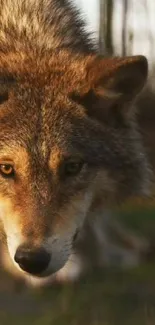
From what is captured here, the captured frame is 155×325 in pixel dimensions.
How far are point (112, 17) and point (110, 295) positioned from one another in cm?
458

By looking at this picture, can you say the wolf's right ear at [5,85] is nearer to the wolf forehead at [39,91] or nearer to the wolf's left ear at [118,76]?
the wolf forehead at [39,91]

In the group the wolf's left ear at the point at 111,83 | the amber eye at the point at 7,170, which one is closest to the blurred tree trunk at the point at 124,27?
the wolf's left ear at the point at 111,83

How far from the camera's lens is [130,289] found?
604 centimetres

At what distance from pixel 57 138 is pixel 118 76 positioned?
0.54 meters

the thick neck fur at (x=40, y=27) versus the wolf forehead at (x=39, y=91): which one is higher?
the thick neck fur at (x=40, y=27)

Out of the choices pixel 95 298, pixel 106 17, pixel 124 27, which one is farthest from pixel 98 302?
pixel 124 27

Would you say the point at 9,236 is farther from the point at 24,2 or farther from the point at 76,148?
the point at 24,2

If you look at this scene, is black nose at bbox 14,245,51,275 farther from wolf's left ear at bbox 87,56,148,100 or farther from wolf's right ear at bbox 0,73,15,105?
wolf's left ear at bbox 87,56,148,100

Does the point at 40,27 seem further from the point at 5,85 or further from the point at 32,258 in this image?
the point at 32,258

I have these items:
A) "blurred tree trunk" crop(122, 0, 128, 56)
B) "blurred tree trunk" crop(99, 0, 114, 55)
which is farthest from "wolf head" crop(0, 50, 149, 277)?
"blurred tree trunk" crop(122, 0, 128, 56)

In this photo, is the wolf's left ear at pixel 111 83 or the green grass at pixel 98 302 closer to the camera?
the wolf's left ear at pixel 111 83

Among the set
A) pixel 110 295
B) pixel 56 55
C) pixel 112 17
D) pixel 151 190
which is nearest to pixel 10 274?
pixel 110 295

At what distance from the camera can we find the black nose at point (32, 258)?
160 inches

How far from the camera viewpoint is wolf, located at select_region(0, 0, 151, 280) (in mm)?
4258
